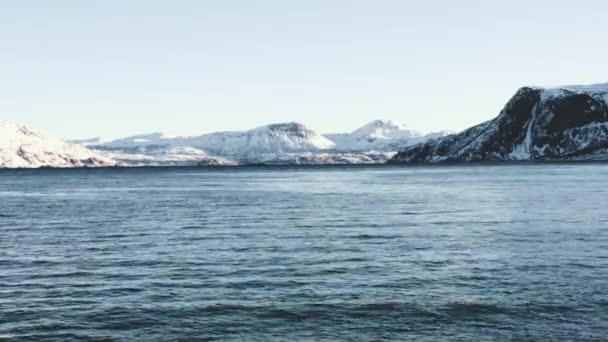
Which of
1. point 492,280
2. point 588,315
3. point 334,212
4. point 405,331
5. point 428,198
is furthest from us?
point 428,198

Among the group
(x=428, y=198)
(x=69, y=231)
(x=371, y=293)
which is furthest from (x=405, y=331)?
(x=428, y=198)

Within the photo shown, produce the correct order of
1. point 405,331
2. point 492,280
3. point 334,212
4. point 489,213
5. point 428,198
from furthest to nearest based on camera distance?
point 428,198 < point 334,212 < point 489,213 < point 492,280 < point 405,331

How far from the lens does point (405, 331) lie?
96.0 ft

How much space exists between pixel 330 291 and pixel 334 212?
5284cm

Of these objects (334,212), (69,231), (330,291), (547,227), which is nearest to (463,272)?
A: (330,291)

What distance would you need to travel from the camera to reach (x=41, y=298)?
36.2 meters

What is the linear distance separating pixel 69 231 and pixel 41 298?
34590 millimetres

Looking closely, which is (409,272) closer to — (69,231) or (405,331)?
(405,331)

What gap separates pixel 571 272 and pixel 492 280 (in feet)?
17.1

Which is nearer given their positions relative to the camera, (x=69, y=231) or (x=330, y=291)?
(x=330, y=291)

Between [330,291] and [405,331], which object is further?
[330,291]

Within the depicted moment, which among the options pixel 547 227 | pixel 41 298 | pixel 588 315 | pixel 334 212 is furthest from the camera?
pixel 334 212

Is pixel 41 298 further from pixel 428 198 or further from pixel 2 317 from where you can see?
pixel 428 198

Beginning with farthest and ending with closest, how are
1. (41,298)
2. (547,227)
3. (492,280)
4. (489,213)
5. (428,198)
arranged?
(428,198) < (489,213) < (547,227) < (492,280) < (41,298)
